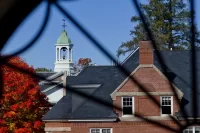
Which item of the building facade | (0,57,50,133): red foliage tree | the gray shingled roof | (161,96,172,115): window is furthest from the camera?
(0,57,50,133): red foliage tree

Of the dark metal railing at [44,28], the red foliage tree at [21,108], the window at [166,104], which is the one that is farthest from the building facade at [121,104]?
the dark metal railing at [44,28]

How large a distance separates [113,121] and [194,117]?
685 inches

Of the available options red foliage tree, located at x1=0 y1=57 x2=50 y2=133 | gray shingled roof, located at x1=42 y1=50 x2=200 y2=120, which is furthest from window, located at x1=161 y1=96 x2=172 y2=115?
red foliage tree, located at x1=0 y1=57 x2=50 y2=133

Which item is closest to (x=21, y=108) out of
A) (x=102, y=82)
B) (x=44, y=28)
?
(x=102, y=82)

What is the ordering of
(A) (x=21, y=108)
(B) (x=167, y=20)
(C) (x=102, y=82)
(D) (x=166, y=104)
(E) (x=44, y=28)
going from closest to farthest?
1. (E) (x=44, y=28)
2. (B) (x=167, y=20)
3. (D) (x=166, y=104)
4. (A) (x=21, y=108)
5. (C) (x=102, y=82)

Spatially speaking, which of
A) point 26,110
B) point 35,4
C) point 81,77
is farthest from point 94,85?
point 35,4

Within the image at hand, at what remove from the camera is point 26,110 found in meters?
20.4

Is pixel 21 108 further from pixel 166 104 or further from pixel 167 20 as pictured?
pixel 167 20

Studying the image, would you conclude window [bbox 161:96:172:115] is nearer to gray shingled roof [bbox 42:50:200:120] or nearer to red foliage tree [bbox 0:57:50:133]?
gray shingled roof [bbox 42:50:200:120]

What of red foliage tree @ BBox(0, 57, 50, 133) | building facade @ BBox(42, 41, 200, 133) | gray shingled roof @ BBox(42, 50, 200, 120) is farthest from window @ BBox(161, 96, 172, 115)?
red foliage tree @ BBox(0, 57, 50, 133)

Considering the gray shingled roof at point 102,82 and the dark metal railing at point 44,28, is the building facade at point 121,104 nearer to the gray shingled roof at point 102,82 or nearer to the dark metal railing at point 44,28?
the gray shingled roof at point 102,82

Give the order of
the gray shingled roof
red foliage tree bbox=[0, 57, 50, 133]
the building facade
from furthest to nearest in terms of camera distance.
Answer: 1. red foliage tree bbox=[0, 57, 50, 133]
2. the gray shingled roof
3. the building facade

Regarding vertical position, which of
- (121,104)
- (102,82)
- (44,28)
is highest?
(102,82)

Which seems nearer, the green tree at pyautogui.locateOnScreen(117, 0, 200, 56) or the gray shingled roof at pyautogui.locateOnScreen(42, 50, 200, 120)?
the green tree at pyautogui.locateOnScreen(117, 0, 200, 56)
